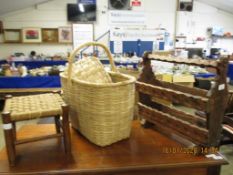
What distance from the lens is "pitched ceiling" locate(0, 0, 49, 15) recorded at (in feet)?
17.6

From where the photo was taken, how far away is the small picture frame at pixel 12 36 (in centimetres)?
642

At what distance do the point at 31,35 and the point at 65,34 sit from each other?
2.99ft

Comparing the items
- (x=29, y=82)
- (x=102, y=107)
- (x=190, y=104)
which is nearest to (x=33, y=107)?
(x=102, y=107)

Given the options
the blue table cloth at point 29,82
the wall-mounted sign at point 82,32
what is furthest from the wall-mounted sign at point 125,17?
the blue table cloth at point 29,82

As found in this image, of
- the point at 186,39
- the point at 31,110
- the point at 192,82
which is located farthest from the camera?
the point at 186,39

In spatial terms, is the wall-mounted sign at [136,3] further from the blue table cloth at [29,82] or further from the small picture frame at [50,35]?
the blue table cloth at [29,82]

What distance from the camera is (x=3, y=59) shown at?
6.48 metres

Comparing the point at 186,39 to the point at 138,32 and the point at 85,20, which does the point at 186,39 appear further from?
the point at 85,20

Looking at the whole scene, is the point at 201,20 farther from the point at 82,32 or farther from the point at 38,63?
the point at 38,63

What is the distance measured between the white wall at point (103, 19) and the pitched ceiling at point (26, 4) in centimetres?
17

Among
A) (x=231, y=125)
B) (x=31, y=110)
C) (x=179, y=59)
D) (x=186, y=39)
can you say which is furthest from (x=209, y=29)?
(x=31, y=110)

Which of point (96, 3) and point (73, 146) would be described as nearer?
point (73, 146)

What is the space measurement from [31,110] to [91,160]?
319 millimetres

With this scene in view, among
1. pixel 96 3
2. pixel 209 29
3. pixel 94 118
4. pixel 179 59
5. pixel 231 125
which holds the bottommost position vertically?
pixel 231 125
